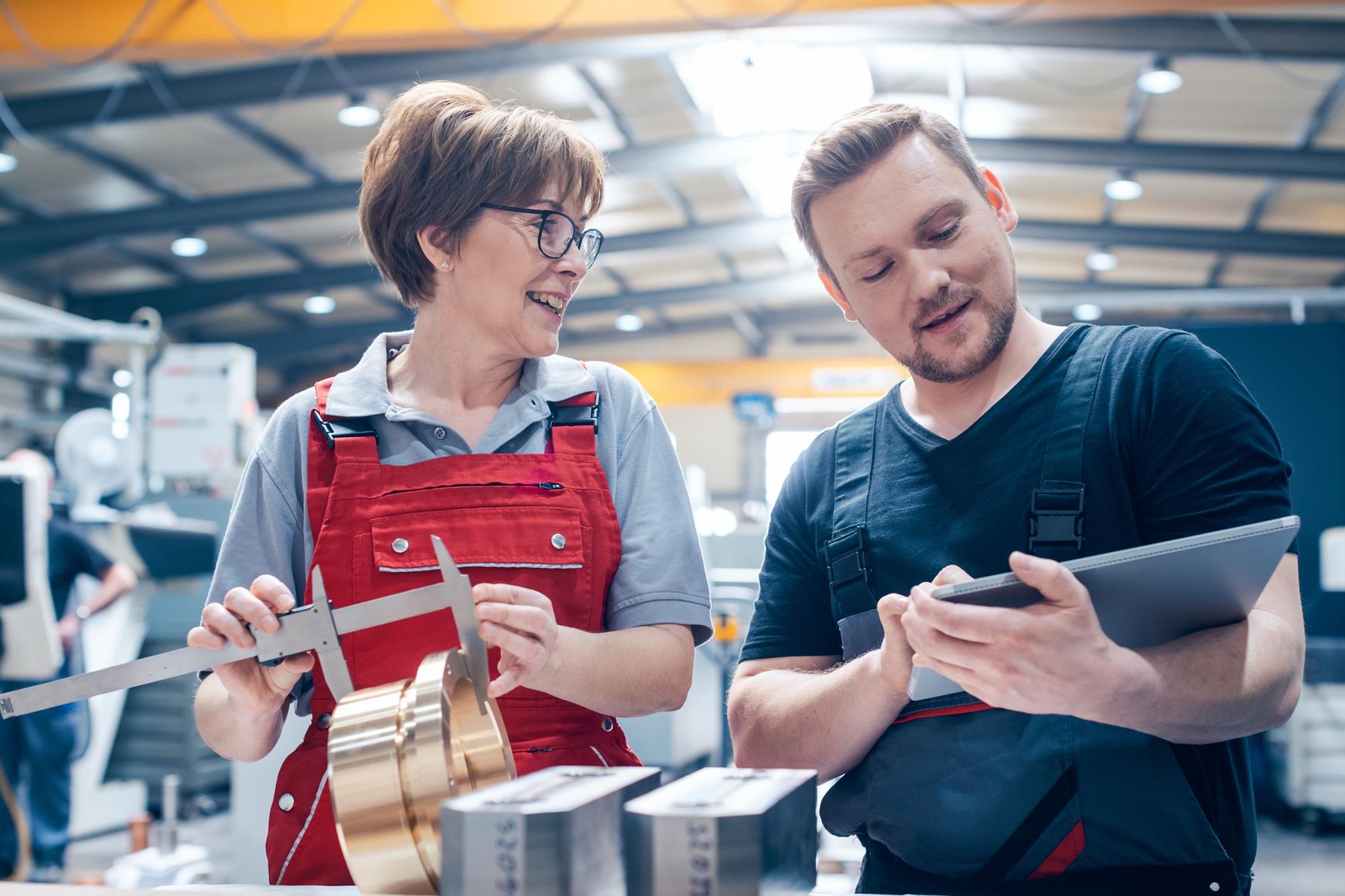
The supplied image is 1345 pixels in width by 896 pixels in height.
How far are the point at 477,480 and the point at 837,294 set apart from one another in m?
0.54

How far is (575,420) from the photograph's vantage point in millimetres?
1422

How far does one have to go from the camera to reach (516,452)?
4.61ft

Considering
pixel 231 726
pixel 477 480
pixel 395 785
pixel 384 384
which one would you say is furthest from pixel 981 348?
pixel 231 726

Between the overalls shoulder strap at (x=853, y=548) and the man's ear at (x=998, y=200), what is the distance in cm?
31

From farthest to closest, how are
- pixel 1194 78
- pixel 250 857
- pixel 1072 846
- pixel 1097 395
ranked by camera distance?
1. pixel 1194 78
2. pixel 250 857
3. pixel 1097 395
4. pixel 1072 846

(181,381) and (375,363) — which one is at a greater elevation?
(181,381)

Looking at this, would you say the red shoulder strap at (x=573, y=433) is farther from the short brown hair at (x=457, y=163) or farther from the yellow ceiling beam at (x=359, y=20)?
the yellow ceiling beam at (x=359, y=20)

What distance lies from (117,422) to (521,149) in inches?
251

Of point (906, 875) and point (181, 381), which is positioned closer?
point (906, 875)

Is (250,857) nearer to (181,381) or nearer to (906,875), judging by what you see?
(906,875)

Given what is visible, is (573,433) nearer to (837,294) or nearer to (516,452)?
(516,452)

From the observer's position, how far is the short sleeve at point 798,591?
4.74ft

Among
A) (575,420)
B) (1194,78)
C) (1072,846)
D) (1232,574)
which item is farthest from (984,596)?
(1194,78)

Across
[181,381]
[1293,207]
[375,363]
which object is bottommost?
[375,363]
